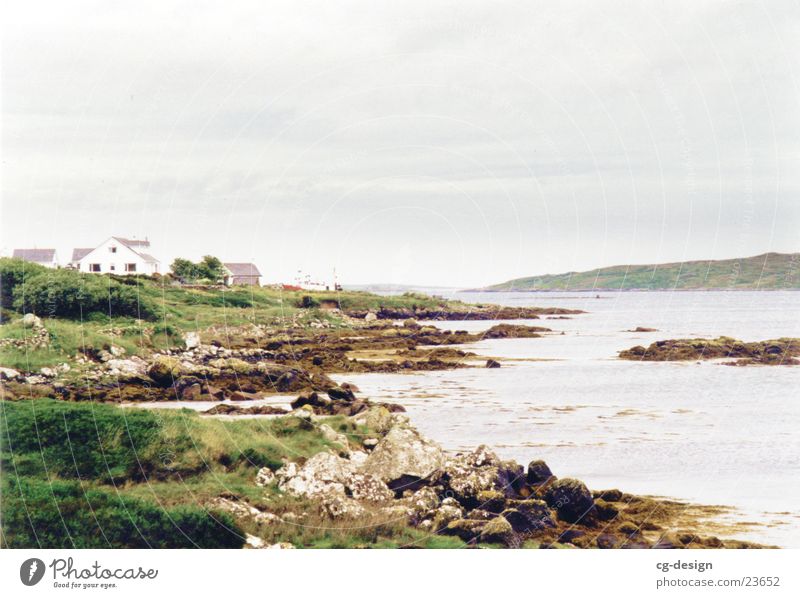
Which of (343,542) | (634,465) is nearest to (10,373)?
(343,542)

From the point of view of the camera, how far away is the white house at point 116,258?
57.4m

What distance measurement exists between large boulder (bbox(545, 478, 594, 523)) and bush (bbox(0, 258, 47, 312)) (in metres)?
27.3

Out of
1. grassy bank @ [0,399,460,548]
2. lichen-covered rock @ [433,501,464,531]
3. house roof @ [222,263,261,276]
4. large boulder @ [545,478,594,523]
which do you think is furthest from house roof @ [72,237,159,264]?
large boulder @ [545,478,594,523]

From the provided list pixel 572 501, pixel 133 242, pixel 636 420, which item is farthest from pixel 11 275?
pixel 572 501

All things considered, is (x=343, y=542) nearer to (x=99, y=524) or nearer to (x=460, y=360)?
(x=99, y=524)

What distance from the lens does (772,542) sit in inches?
683

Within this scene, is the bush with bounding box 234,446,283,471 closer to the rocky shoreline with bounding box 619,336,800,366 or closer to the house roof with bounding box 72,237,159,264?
the house roof with bounding box 72,237,159,264

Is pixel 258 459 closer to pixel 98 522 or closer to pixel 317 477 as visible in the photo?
pixel 317 477

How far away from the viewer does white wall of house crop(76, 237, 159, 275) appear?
57.4 m

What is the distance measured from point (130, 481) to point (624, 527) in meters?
11.4

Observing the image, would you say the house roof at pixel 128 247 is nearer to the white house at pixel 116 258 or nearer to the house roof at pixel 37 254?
the white house at pixel 116 258

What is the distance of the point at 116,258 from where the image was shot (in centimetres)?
5775
